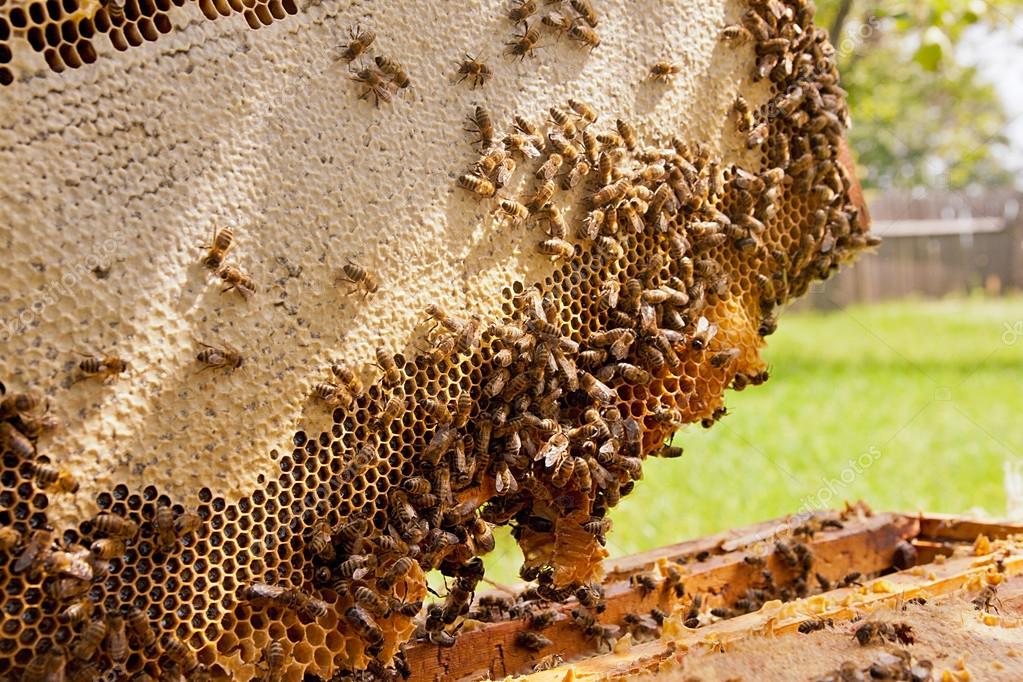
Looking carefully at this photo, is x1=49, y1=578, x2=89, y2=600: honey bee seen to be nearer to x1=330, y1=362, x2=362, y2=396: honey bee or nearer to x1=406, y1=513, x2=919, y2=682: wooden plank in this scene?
x1=330, y1=362, x2=362, y2=396: honey bee

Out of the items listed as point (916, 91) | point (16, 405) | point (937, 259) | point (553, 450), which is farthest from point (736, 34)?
point (916, 91)

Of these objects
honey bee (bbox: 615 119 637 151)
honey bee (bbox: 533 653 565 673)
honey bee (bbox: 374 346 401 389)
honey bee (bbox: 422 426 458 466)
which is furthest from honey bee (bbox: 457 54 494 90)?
honey bee (bbox: 533 653 565 673)

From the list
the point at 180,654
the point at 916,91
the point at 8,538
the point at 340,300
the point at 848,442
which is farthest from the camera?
the point at 916,91

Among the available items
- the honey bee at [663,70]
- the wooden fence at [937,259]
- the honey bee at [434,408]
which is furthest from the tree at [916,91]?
the honey bee at [434,408]

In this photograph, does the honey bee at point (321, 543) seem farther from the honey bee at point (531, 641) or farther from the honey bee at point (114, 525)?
the honey bee at point (531, 641)

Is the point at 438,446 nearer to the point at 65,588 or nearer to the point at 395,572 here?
the point at 395,572

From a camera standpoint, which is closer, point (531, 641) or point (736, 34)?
point (531, 641)
